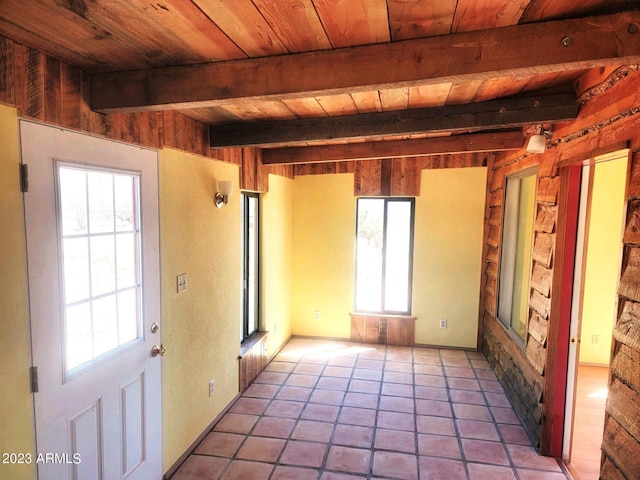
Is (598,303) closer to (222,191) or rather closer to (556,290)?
(556,290)

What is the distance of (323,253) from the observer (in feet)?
16.8

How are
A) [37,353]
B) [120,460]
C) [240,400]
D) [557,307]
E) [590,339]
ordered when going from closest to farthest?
[37,353]
[120,460]
[557,307]
[240,400]
[590,339]

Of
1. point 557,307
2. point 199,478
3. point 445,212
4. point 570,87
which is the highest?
point 570,87

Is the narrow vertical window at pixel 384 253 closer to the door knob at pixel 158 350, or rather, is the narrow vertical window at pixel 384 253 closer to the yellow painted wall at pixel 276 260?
the yellow painted wall at pixel 276 260

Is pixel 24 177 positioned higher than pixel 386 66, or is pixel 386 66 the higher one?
pixel 386 66

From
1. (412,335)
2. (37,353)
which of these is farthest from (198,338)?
(412,335)

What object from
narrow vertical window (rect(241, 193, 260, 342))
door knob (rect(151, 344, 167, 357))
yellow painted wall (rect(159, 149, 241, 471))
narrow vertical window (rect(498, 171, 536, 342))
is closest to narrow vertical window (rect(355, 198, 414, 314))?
narrow vertical window (rect(498, 171, 536, 342))

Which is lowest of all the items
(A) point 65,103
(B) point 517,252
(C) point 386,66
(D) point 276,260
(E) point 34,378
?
(E) point 34,378

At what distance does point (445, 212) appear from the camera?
4742 mm

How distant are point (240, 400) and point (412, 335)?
7.98ft

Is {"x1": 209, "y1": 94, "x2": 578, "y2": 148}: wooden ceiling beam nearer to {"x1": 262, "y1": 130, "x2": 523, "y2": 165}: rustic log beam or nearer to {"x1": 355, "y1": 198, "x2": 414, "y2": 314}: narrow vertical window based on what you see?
{"x1": 262, "y1": 130, "x2": 523, "y2": 165}: rustic log beam

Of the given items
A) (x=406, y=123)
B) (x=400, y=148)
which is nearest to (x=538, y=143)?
(x=406, y=123)

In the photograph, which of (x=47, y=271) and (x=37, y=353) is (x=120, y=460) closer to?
(x=37, y=353)

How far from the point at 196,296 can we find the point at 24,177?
58.5 inches
